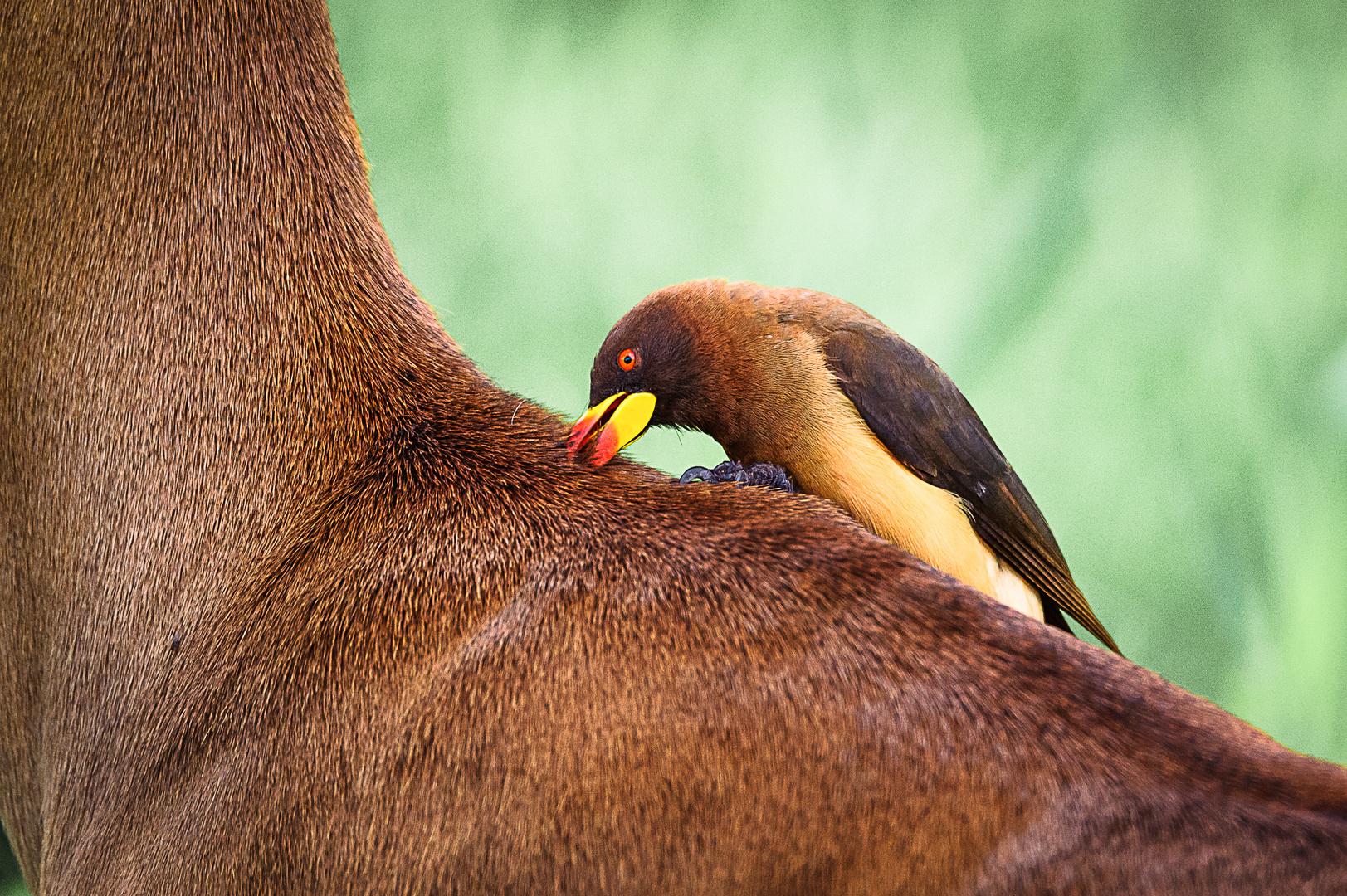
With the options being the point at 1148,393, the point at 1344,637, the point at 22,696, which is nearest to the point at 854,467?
the point at 22,696

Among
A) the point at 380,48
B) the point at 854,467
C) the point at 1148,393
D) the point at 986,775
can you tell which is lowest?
the point at 986,775

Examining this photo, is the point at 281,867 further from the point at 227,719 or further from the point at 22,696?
the point at 22,696

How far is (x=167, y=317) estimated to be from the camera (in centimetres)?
53

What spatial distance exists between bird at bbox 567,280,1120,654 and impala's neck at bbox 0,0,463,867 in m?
0.11

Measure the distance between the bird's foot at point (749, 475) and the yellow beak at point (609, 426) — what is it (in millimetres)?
40

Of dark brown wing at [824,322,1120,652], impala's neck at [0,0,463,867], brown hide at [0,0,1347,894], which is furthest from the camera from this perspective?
dark brown wing at [824,322,1120,652]

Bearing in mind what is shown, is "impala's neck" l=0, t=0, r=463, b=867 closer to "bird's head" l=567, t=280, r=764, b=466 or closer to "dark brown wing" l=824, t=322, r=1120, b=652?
"bird's head" l=567, t=280, r=764, b=466

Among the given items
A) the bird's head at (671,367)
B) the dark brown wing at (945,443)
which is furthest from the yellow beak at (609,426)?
the dark brown wing at (945,443)

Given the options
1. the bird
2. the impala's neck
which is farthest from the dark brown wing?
the impala's neck

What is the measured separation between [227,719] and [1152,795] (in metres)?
0.37

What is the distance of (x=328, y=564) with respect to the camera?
0.49m

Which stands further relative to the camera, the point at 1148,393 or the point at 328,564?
the point at 1148,393

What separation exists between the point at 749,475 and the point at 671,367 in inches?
3.0

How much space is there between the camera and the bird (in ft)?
1.94
